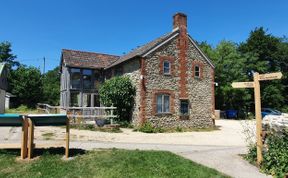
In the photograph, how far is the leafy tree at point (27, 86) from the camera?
150ft

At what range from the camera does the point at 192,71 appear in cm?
2369

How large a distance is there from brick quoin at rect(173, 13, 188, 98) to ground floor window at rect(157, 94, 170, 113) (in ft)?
4.58

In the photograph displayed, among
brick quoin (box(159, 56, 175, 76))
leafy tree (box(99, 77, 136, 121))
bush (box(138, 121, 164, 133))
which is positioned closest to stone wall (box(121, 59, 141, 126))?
leafy tree (box(99, 77, 136, 121))

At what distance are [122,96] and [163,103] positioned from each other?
3.39 metres

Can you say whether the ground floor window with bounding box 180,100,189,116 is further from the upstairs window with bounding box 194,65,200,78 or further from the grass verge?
the grass verge

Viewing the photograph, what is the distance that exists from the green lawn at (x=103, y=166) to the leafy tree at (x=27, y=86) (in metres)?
40.0

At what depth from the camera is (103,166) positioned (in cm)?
750

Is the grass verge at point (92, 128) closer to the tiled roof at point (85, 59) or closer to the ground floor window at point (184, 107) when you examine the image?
the ground floor window at point (184, 107)

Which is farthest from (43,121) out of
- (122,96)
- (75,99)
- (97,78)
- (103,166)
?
(75,99)

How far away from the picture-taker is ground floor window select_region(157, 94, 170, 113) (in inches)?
854

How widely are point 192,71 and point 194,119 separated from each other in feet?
13.8

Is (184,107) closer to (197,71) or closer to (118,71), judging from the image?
(197,71)

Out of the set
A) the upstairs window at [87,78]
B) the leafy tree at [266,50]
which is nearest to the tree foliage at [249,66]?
the leafy tree at [266,50]

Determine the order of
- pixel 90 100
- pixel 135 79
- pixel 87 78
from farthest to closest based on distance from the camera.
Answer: pixel 90 100 → pixel 87 78 → pixel 135 79
